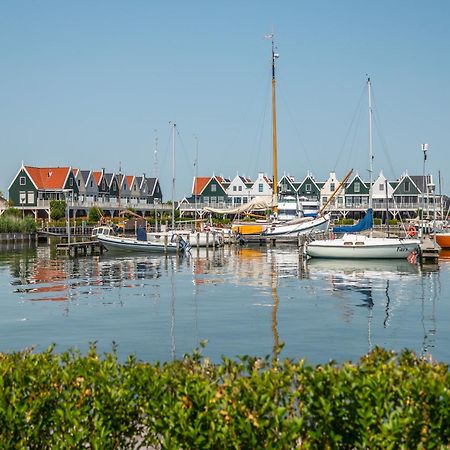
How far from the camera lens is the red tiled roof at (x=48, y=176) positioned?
119188mm

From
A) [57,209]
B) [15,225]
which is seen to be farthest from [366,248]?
[57,209]

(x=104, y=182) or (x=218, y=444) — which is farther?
(x=104, y=182)

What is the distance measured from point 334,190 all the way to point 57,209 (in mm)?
54432

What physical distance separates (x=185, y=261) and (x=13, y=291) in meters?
23.3

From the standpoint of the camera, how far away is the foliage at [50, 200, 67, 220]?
112 m

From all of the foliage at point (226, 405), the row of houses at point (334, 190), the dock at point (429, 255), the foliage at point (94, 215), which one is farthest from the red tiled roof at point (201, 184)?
the foliage at point (226, 405)

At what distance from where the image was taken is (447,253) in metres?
67.4

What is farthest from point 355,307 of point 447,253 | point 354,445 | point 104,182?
point 104,182

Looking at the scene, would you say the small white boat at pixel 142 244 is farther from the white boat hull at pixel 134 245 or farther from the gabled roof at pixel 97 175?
the gabled roof at pixel 97 175

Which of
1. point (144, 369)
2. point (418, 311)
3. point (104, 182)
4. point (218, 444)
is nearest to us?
Answer: point (218, 444)

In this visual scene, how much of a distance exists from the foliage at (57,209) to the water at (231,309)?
6055cm

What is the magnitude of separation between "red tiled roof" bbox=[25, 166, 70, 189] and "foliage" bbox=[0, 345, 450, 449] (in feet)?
375

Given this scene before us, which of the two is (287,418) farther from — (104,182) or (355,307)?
(104,182)

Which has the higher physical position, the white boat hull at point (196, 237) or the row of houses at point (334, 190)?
the row of houses at point (334, 190)
